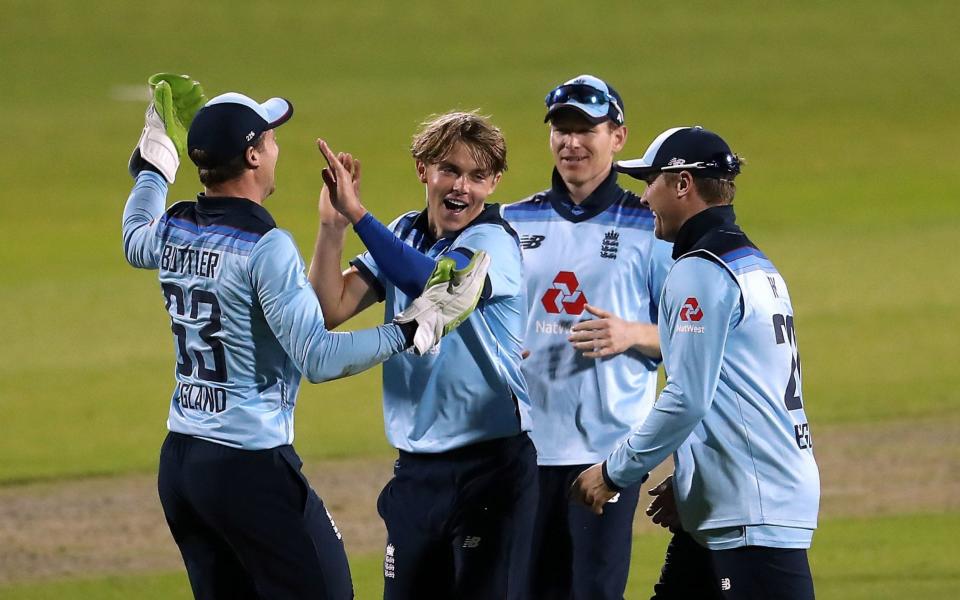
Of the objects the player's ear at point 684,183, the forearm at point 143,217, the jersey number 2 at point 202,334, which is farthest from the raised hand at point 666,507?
the forearm at point 143,217

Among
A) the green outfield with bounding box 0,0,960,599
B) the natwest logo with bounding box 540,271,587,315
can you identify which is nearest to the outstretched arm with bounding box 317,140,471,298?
the natwest logo with bounding box 540,271,587,315

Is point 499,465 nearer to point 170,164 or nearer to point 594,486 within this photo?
point 594,486

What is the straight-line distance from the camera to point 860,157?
2612cm

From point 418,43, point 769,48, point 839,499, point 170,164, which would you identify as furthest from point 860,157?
point 170,164

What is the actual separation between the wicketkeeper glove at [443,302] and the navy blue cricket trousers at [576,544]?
1.28 meters

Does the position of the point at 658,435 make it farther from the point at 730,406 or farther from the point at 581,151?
the point at 581,151

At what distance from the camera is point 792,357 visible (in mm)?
4773

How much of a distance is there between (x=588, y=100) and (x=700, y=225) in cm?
151

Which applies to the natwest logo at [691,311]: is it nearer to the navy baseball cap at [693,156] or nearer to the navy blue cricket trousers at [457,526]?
the navy baseball cap at [693,156]

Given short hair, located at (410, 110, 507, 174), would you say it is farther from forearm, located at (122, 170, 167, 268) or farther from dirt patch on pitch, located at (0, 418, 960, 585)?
dirt patch on pitch, located at (0, 418, 960, 585)

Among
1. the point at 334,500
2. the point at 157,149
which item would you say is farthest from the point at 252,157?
the point at 334,500

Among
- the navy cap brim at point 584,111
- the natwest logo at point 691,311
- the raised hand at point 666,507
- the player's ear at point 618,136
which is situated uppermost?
the navy cap brim at point 584,111

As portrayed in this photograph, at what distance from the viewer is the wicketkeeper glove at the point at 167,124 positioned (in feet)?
18.4

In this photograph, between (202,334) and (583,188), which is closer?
(202,334)
